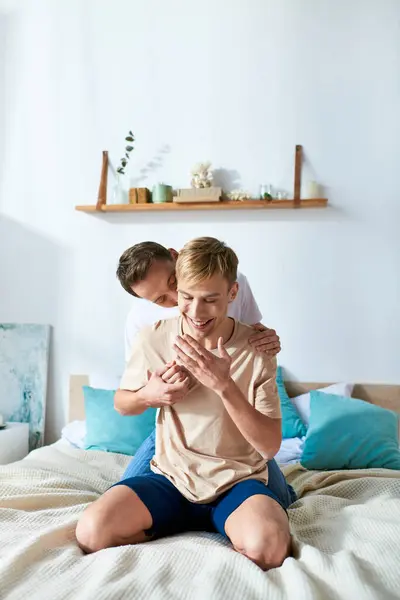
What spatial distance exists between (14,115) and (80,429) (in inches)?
67.1

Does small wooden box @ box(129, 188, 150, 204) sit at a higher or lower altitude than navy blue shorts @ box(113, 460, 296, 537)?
higher

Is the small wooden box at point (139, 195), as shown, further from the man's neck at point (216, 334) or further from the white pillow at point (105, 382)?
the man's neck at point (216, 334)

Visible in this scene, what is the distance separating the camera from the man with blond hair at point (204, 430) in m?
1.38

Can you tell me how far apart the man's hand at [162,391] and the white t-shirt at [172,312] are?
1.73 feet

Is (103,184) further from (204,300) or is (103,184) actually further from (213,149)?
(204,300)

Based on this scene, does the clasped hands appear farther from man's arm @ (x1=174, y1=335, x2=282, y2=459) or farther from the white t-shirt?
the white t-shirt

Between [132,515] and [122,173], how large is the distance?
1.94 m

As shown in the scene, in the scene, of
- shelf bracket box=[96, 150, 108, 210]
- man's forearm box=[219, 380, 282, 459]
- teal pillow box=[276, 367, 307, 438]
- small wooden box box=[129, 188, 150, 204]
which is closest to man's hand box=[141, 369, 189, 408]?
man's forearm box=[219, 380, 282, 459]

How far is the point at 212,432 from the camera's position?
1494mm

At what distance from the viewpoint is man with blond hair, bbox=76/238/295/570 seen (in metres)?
1.38

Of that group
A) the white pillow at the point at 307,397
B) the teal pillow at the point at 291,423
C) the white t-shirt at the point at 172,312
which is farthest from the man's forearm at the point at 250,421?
the white pillow at the point at 307,397

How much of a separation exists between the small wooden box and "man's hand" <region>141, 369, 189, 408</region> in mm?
1517

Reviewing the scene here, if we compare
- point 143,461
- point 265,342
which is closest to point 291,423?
point 143,461

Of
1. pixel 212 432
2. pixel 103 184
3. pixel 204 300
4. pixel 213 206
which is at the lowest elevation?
pixel 212 432
